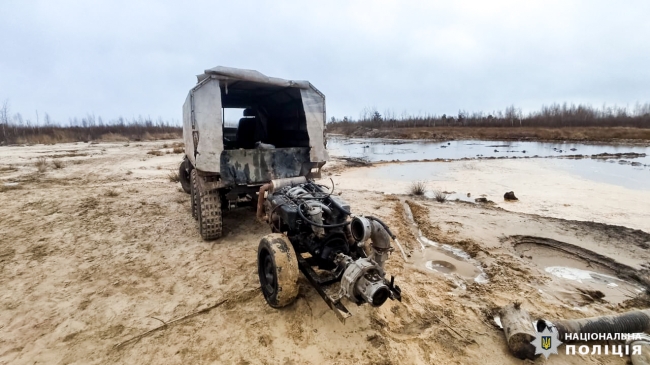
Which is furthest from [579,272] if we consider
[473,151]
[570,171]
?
[473,151]

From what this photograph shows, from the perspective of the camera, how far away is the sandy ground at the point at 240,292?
2662 mm

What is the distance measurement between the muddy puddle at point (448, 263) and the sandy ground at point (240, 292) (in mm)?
47

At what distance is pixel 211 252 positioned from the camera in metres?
4.67

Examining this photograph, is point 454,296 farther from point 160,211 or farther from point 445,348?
point 160,211

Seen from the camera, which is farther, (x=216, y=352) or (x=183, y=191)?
(x=183, y=191)

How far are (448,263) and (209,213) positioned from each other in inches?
145

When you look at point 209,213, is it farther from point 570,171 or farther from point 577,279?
point 570,171

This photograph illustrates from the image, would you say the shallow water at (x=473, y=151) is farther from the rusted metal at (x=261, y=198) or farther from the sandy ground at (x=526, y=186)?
the rusted metal at (x=261, y=198)

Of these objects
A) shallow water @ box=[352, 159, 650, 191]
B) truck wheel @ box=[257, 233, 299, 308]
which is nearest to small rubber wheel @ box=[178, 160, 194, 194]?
truck wheel @ box=[257, 233, 299, 308]

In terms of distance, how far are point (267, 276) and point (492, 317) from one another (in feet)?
7.53

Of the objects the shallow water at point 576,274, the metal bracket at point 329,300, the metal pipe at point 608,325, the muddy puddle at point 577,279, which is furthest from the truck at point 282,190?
the shallow water at point 576,274

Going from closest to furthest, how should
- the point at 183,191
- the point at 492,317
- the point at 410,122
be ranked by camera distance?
the point at 492,317 < the point at 183,191 < the point at 410,122

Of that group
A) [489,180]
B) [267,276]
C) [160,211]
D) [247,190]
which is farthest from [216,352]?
[489,180]

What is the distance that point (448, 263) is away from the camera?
4375 mm
